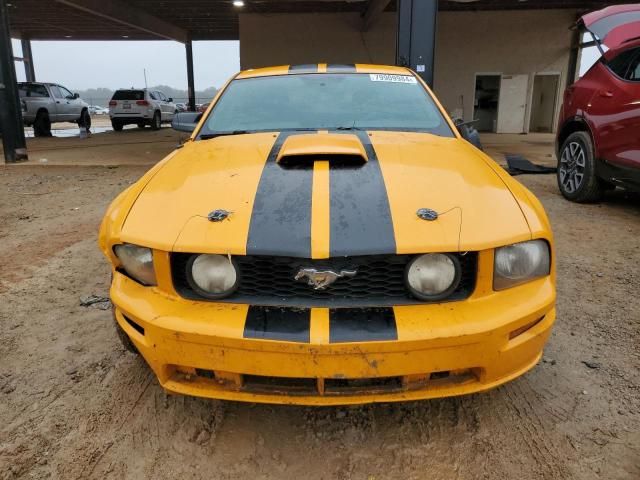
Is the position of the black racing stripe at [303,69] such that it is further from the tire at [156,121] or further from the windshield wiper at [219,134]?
the tire at [156,121]

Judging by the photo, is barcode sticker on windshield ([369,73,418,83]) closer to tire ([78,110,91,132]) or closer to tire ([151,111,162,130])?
tire ([78,110,91,132])

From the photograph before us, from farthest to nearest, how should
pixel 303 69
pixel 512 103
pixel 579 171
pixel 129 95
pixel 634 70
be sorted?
pixel 129 95 → pixel 512 103 → pixel 579 171 → pixel 634 70 → pixel 303 69

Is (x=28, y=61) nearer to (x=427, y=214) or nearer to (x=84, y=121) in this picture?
(x=84, y=121)

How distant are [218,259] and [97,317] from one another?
1.58 m

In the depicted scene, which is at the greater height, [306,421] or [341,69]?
[341,69]

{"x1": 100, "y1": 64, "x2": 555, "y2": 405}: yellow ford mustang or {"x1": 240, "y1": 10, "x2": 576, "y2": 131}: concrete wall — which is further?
{"x1": 240, "y1": 10, "x2": 576, "y2": 131}: concrete wall

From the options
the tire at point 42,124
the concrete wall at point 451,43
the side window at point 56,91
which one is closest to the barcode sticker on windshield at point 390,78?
the concrete wall at point 451,43

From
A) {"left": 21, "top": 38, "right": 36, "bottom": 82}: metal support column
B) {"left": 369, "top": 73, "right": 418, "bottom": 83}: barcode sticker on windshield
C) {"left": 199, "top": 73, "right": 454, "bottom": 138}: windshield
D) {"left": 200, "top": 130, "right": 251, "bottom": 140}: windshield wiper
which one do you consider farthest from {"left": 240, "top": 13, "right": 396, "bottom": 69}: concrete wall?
{"left": 200, "top": 130, "right": 251, "bottom": 140}: windshield wiper

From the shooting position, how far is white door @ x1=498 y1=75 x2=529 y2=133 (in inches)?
648

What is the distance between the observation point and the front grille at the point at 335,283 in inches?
65.1

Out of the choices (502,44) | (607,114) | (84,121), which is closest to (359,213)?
(607,114)

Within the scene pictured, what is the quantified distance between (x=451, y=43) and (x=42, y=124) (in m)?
13.7

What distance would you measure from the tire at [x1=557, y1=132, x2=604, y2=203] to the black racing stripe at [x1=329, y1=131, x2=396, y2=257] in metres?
3.90

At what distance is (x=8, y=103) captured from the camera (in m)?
9.01
